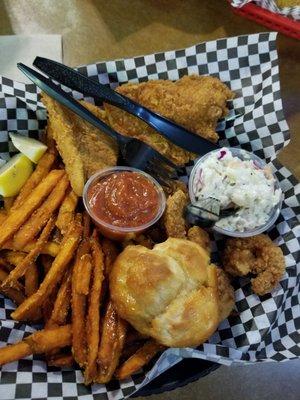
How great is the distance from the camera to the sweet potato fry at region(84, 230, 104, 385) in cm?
212

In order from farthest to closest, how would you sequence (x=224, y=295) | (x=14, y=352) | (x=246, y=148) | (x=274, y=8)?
(x=274, y=8)
(x=246, y=148)
(x=224, y=295)
(x=14, y=352)

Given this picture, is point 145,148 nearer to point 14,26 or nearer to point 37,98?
point 37,98

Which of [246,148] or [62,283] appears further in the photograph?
[246,148]

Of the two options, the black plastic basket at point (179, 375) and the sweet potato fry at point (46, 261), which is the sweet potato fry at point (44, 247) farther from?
the black plastic basket at point (179, 375)

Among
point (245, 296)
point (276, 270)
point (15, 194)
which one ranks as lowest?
point (245, 296)

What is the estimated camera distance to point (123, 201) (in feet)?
7.68

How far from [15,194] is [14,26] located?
46.3 inches

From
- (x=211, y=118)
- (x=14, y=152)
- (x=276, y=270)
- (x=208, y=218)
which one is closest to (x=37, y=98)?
(x=14, y=152)

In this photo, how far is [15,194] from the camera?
8.16 ft

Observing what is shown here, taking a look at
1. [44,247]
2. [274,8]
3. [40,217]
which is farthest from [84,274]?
[274,8]

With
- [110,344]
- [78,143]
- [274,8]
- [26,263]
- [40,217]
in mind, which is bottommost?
[110,344]

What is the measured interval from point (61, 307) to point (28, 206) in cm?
47

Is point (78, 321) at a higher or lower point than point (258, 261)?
lower

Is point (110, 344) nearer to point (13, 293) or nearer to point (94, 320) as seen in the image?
point (94, 320)
